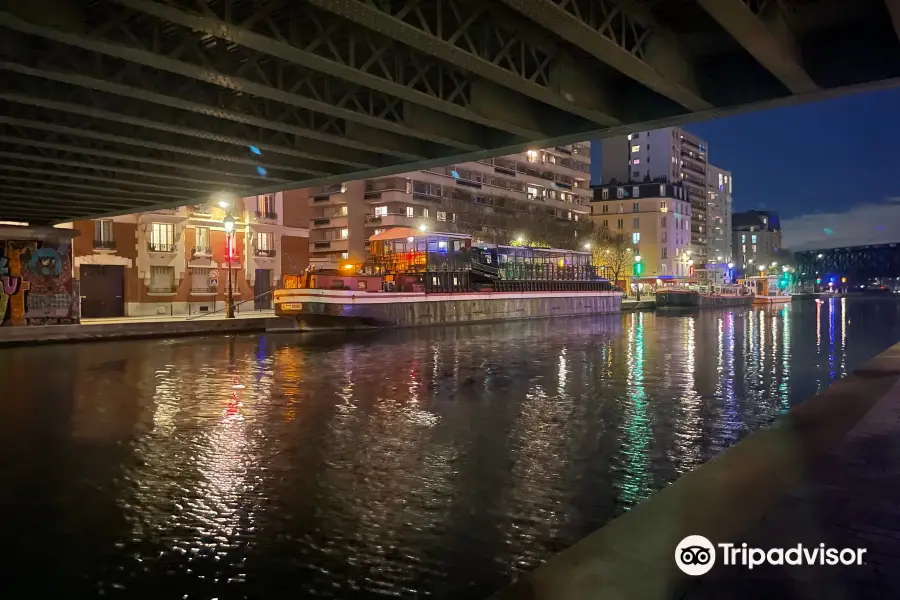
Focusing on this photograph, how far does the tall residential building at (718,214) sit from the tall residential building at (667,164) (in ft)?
16.1

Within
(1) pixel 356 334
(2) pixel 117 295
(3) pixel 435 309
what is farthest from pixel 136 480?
(2) pixel 117 295

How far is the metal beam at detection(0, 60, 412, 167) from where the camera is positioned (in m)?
11.6

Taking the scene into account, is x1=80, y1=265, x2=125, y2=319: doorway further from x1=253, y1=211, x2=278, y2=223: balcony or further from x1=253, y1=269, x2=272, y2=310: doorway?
x1=253, y1=211, x2=278, y2=223: balcony

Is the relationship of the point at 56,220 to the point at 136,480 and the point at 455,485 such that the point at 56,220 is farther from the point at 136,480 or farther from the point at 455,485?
the point at 455,485

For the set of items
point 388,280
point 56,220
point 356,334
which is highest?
point 56,220

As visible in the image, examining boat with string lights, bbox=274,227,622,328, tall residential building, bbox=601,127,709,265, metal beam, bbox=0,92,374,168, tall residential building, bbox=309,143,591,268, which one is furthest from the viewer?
tall residential building, bbox=601,127,709,265

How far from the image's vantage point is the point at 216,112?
45.6ft

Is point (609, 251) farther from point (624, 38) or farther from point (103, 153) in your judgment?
point (624, 38)

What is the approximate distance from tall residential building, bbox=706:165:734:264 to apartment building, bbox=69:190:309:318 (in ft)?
421

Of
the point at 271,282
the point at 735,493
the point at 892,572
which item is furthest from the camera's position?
the point at 271,282

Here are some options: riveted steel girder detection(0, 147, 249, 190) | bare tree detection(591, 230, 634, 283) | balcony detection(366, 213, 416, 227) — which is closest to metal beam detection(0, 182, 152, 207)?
riveted steel girder detection(0, 147, 249, 190)

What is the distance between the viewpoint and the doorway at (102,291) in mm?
45281

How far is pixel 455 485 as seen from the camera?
741 centimetres

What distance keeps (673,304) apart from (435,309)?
44009mm
